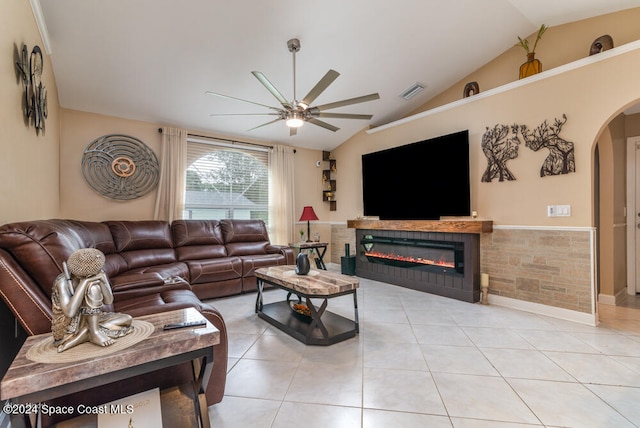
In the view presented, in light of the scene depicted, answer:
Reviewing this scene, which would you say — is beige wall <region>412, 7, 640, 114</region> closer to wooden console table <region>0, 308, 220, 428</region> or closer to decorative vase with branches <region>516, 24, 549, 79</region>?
decorative vase with branches <region>516, 24, 549, 79</region>

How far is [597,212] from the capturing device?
11.9 feet

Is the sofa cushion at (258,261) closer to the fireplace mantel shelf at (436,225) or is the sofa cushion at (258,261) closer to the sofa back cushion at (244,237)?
the sofa back cushion at (244,237)

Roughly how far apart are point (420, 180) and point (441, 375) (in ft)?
9.43

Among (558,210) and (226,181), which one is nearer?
(558,210)

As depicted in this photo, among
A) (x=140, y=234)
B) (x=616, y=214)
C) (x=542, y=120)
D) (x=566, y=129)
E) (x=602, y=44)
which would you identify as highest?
(x=602, y=44)

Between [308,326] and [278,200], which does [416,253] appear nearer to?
[308,326]

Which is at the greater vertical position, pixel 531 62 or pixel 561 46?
pixel 561 46

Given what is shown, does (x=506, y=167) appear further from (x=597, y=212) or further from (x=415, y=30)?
(x=415, y=30)

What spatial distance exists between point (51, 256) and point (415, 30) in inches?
148

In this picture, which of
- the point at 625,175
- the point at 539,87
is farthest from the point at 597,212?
the point at 539,87

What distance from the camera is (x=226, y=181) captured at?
505cm

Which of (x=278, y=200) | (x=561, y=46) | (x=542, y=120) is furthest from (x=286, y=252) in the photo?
(x=561, y=46)

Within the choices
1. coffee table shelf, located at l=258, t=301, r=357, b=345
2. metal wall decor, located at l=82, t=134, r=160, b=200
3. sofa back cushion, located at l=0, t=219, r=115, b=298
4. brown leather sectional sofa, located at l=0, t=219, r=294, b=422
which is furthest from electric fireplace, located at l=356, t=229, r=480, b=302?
sofa back cushion, located at l=0, t=219, r=115, b=298

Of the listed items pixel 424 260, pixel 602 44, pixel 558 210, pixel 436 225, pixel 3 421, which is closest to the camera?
pixel 3 421
